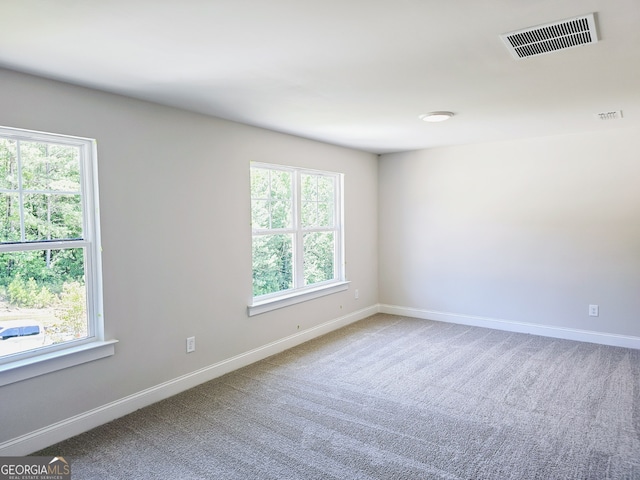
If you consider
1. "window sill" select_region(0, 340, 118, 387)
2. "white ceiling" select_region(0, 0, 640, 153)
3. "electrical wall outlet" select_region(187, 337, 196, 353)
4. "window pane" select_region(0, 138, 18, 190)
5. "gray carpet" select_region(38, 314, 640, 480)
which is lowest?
"gray carpet" select_region(38, 314, 640, 480)

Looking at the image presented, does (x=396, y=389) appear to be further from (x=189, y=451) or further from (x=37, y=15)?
(x=37, y=15)

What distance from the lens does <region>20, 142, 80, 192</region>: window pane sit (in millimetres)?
2533

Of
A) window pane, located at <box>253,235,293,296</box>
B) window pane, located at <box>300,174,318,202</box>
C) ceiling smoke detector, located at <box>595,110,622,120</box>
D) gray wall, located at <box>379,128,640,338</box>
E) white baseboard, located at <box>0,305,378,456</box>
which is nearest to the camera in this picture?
white baseboard, located at <box>0,305,378,456</box>

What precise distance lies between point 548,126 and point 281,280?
122 inches

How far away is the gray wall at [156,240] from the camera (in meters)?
2.54

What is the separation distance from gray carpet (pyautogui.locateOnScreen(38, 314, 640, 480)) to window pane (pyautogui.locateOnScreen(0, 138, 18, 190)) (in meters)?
1.61

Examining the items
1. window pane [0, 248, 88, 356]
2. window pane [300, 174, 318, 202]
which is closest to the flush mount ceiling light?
window pane [300, 174, 318, 202]

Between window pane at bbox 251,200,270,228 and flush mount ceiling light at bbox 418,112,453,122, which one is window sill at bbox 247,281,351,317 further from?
flush mount ceiling light at bbox 418,112,453,122

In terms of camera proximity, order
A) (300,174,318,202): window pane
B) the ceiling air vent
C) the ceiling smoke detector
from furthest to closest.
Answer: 1. (300,174,318,202): window pane
2. the ceiling smoke detector
3. the ceiling air vent

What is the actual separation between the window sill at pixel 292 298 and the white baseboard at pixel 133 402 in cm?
37

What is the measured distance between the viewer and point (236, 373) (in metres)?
3.69

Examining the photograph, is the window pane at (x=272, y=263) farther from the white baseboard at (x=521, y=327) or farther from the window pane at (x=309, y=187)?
the white baseboard at (x=521, y=327)

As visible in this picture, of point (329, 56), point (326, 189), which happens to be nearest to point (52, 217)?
point (329, 56)

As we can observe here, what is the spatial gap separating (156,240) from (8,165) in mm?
1020
